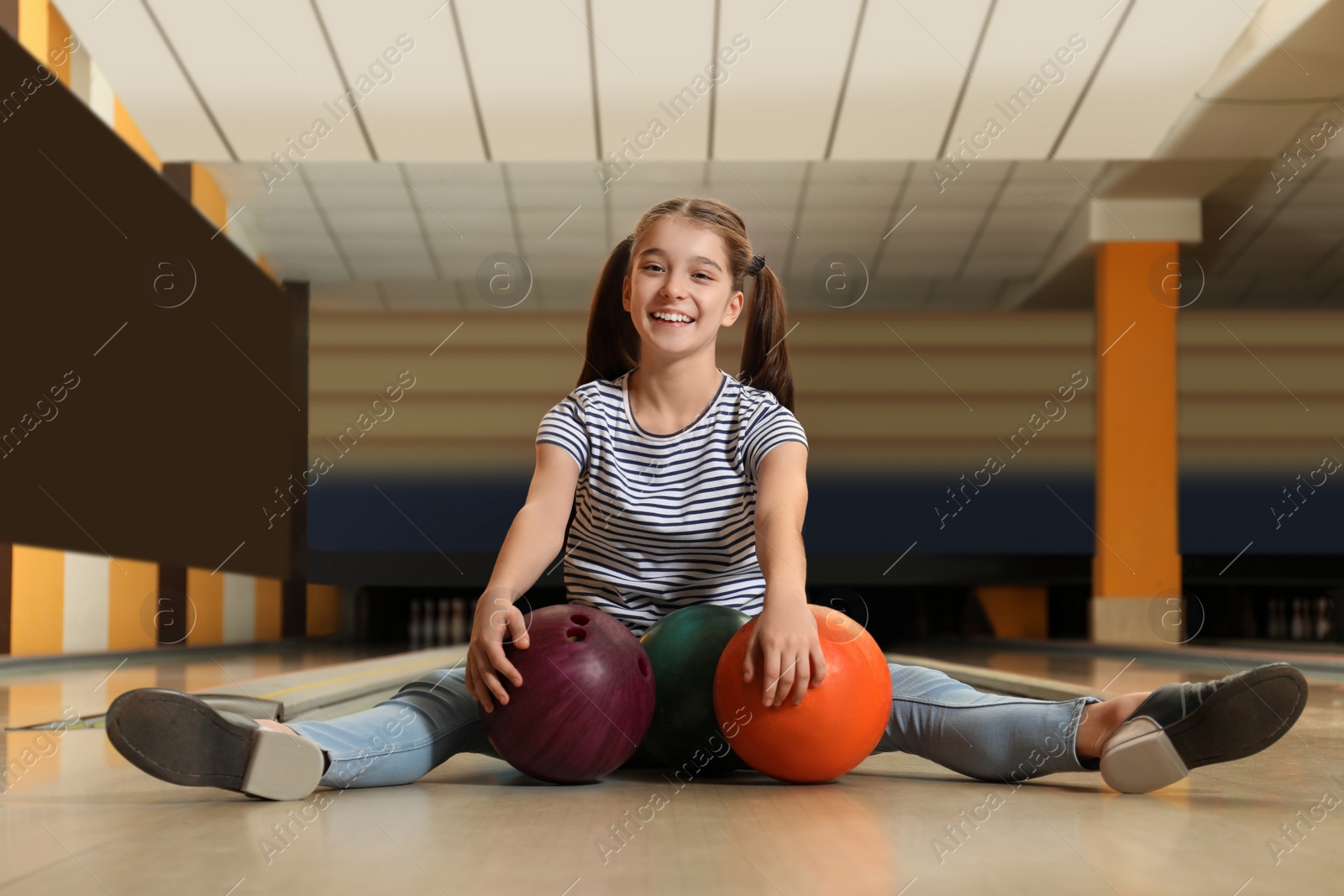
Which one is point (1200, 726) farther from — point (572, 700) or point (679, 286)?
point (679, 286)

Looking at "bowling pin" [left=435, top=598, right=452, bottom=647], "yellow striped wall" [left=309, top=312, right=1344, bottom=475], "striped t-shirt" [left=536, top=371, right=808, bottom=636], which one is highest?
"yellow striped wall" [left=309, top=312, right=1344, bottom=475]

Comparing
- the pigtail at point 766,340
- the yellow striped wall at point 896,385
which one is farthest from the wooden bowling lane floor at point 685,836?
the yellow striped wall at point 896,385

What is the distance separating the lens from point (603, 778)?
1.56 metres

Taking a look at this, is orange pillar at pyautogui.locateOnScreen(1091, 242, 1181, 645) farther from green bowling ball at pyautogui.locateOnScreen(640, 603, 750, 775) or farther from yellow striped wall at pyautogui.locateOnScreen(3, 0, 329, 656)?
green bowling ball at pyautogui.locateOnScreen(640, 603, 750, 775)

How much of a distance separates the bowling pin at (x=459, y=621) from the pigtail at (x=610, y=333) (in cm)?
761

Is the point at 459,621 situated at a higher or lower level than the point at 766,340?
lower

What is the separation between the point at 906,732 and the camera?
1.58m

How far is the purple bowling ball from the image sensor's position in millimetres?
1385

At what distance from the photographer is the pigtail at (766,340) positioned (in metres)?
1.79

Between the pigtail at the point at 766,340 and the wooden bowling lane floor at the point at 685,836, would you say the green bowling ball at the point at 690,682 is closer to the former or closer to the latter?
the wooden bowling lane floor at the point at 685,836

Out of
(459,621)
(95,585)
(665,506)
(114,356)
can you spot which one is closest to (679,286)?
(665,506)

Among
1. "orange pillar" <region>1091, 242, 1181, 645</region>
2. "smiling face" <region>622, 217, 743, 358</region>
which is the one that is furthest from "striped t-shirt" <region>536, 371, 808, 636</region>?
"orange pillar" <region>1091, 242, 1181, 645</region>

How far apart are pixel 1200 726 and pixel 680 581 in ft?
2.27

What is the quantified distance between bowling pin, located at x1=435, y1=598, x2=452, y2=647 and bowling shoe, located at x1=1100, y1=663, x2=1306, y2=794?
8.08 metres
